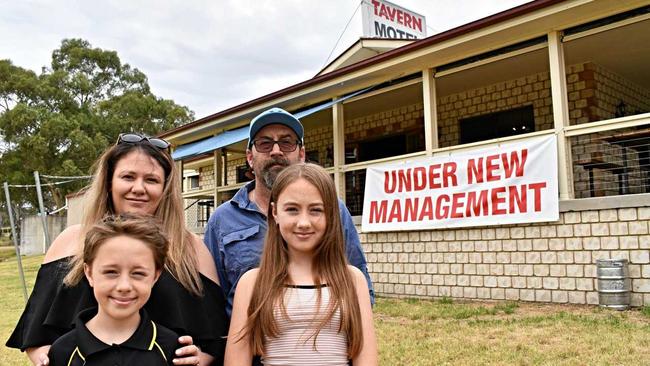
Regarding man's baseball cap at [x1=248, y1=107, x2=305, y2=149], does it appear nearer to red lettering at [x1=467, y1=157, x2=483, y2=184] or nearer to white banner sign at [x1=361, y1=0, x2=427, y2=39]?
Answer: red lettering at [x1=467, y1=157, x2=483, y2=184]

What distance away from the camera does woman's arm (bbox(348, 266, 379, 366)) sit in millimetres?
1933

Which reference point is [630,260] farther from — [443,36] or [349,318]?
[349,318]

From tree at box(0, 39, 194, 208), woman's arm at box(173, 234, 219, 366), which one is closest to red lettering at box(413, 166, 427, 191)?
woman's arm at box(173, 234, 219, 366)

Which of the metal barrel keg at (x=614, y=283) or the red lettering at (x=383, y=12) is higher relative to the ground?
the red lettering at (x=383, y=12)

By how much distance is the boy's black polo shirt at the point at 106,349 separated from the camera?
1702 millimetres

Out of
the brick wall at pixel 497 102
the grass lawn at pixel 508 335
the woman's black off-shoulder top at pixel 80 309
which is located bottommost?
the grass lawn at pixel 508 335

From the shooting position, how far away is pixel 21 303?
1030cm

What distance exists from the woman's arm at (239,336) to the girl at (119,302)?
0.71ft

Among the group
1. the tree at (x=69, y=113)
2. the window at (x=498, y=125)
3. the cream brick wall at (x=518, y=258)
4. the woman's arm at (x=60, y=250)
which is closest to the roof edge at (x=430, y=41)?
the cream brick wall at (x=518, y=258)

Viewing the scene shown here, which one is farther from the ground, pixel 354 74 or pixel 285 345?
pixel 354 74

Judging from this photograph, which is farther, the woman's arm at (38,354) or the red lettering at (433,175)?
the red lettering at (433,175)

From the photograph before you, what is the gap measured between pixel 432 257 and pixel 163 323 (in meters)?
6.76

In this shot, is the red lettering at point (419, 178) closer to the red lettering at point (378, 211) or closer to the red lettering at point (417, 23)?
the red lettering at point (378, 211)

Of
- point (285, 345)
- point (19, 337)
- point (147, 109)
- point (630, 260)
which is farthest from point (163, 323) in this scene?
point (147, 109)
